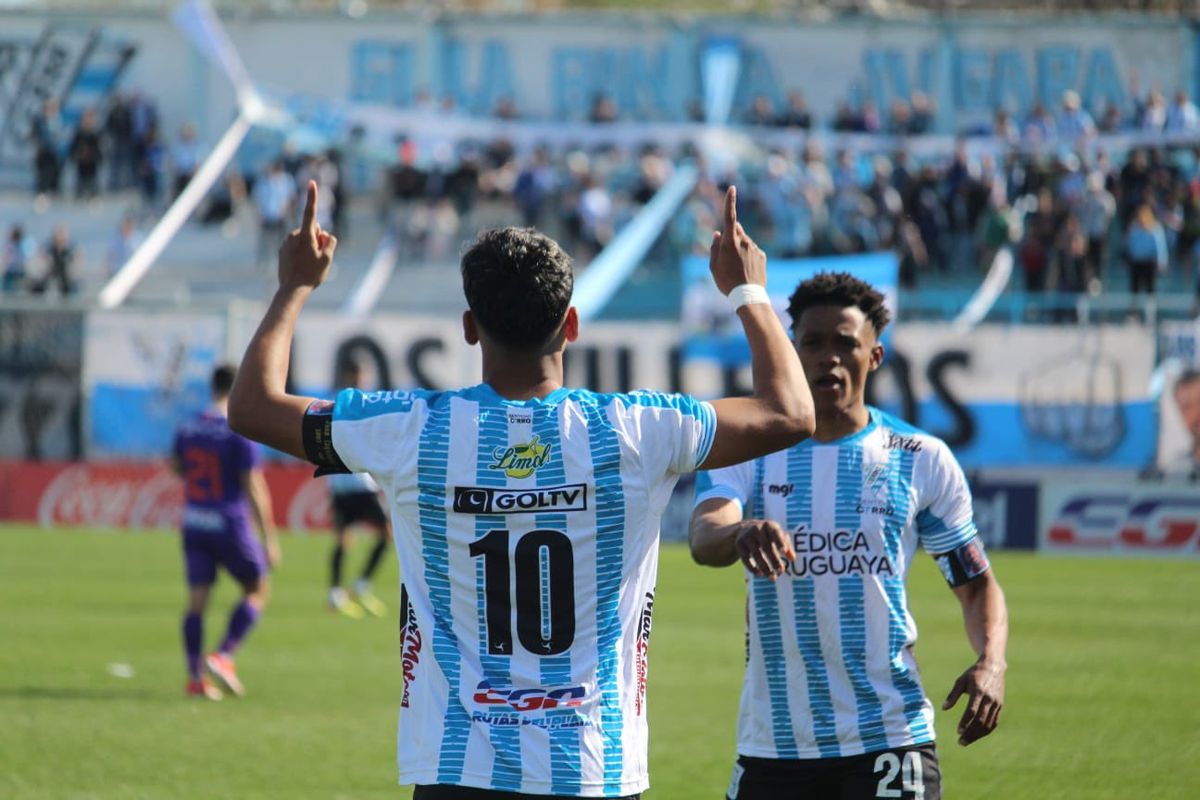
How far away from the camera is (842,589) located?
5273 mm

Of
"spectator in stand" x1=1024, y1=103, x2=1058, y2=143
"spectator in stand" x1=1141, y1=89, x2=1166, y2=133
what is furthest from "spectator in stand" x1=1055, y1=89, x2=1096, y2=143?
"spectator in stand" x1=1141, y1=89, x2=1166, y2=133

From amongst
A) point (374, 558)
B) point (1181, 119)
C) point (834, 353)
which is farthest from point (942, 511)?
point (1181, 119)

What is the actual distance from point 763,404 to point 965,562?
5.72 feet

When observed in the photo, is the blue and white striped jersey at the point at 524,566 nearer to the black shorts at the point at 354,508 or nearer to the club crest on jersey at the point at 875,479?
the club crest on jersey at the point at 875,479

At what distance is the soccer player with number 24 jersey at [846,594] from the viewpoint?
16.9 ft

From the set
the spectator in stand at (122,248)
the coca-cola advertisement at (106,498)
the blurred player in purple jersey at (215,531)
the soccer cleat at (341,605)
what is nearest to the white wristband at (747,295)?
the blurred player in purple jersey at (215,531)

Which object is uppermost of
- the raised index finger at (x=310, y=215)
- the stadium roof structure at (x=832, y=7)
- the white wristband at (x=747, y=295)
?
the stadium roof structure at (x=832, y=7)

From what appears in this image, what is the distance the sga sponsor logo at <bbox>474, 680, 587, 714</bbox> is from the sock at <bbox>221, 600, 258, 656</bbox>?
8.75 metres

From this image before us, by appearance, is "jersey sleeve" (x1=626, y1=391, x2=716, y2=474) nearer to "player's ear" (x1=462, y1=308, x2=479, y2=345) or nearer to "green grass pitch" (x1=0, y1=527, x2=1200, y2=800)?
"player's ear" (x1=462, y1=308, x2=479, y2=345)

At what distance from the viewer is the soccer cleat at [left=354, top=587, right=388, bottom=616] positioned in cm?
1703

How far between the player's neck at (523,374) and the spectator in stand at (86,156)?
1405 inches

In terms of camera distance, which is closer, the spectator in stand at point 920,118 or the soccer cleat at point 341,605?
the soccer cleat at point 341,605

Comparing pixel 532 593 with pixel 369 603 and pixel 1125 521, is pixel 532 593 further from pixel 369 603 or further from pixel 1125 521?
pixel 1125 521

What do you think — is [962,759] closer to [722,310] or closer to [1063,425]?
[1063,425]
